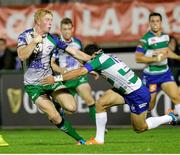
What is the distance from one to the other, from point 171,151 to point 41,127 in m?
9.87

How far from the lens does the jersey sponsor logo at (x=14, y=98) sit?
22641mm

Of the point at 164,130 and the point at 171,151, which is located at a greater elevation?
the point at 171,151

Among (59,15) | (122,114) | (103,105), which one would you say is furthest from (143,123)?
(59,15)

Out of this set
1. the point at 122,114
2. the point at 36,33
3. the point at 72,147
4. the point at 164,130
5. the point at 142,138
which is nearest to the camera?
the point at 72,147

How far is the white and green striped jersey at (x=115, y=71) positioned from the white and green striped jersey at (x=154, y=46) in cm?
407

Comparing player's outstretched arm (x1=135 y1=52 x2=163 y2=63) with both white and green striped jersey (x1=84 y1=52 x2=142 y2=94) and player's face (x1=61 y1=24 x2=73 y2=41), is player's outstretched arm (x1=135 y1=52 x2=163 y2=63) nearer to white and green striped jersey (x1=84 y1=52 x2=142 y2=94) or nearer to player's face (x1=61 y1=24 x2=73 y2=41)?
player's face (x1=61 y1=24 x2=73 y2=41)

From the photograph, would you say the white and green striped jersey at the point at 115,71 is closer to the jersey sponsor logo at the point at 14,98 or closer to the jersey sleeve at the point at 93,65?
the jersey sleeve at the point at 93,65

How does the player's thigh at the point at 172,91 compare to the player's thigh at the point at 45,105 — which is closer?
the player's thigh at the point at 45,105

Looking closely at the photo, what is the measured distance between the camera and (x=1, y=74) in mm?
22922

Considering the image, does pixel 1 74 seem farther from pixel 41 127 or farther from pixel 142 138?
pixel 142 138

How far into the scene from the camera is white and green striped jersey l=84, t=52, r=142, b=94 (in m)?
14.1

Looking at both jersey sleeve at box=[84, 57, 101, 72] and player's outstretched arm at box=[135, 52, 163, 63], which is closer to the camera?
jersey sleeve at box=[84, 57, 101, 72]

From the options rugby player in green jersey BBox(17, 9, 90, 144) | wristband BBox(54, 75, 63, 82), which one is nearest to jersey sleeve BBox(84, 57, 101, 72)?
wristband BBox(54, 75, 63, 82)

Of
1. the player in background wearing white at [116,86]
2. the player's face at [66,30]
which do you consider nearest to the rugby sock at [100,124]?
the player in background wearing white at [116,86]
